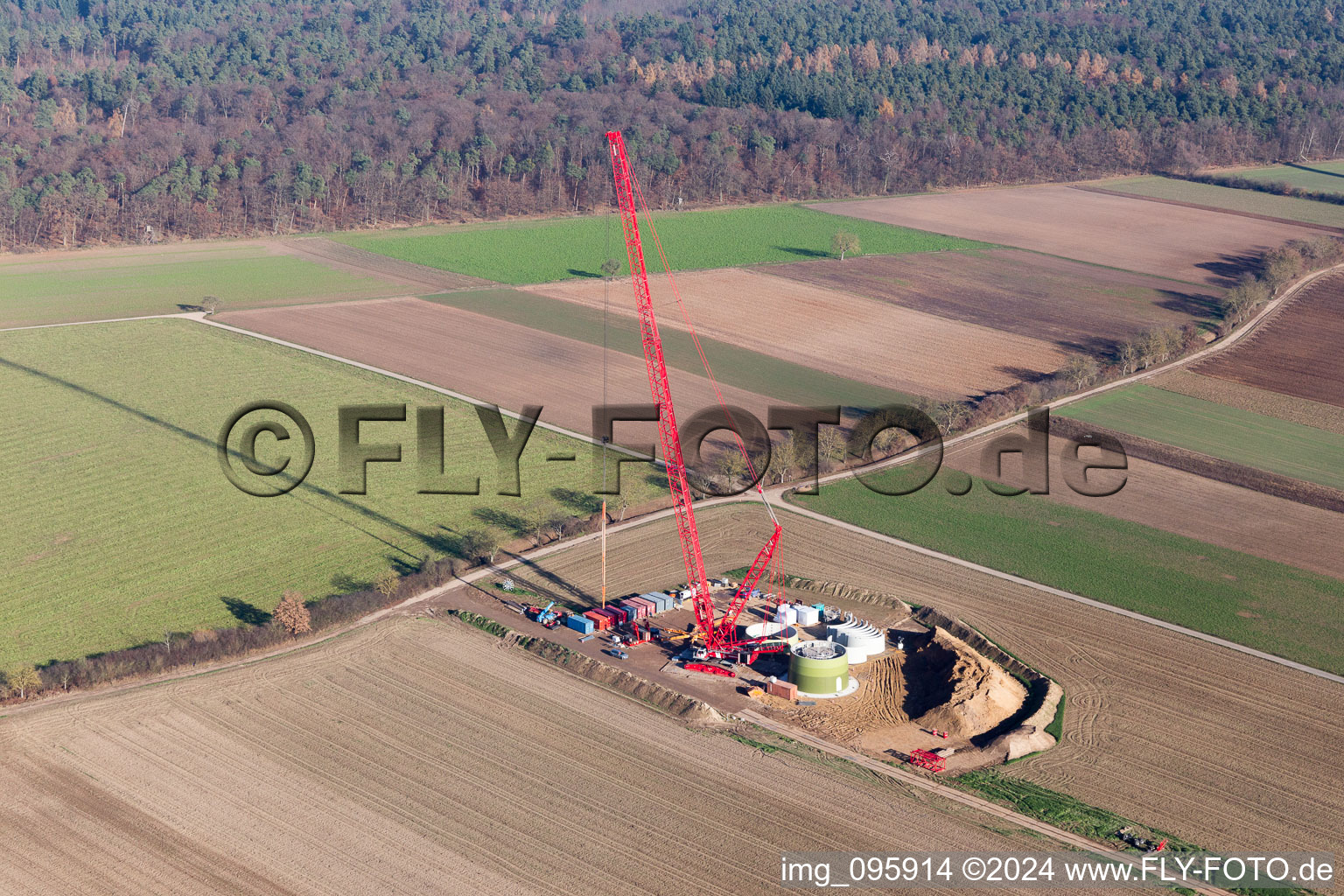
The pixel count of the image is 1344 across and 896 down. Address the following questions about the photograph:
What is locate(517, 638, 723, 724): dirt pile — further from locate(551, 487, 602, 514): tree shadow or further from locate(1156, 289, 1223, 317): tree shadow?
locate(1156, 289, 1223, 317): tree shadow

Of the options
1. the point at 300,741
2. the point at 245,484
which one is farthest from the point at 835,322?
the point at 300,741

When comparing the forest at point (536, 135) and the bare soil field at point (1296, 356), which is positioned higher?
the forest at point (536, 135)

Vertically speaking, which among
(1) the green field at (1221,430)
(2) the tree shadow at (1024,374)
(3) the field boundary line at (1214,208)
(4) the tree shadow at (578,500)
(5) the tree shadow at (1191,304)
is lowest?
(4) the tree shadow at (578,500)

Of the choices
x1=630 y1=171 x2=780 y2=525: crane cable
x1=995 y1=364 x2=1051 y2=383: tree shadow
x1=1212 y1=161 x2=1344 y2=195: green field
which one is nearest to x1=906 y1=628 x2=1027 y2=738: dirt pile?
x1=630 y1=171 x2=780 y2=525: crane cable

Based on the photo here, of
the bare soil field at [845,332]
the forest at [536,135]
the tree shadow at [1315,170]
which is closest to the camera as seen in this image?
the bare soil field at [845,332]

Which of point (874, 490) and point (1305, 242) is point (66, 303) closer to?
point (874, 490)

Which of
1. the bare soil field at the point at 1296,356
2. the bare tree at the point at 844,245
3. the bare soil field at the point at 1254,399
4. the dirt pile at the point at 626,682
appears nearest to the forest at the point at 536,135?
the bare tree at the point at 844,245

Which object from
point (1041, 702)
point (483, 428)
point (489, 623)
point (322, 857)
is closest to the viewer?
point (322, 857)

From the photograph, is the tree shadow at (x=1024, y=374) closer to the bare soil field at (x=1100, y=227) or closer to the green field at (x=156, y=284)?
the bare soil field at (x=1100, y=227)
